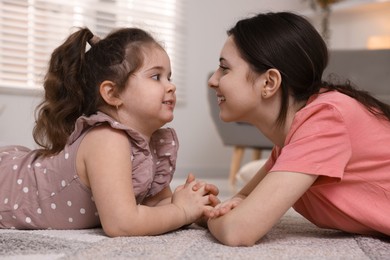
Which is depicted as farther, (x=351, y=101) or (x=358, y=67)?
(x=358, y=67)

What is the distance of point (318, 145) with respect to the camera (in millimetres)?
901

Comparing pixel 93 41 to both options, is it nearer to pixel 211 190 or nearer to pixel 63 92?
pixel 63 92

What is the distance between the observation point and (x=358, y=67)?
2.26 metres

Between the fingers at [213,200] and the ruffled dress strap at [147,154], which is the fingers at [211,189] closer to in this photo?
the fingers at [213,200]

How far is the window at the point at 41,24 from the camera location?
276cm

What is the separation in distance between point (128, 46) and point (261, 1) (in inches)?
112

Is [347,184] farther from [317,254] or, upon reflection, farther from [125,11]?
[125,11]

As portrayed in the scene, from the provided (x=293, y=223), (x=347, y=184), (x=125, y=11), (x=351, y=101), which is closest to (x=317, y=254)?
(x=347, y=184)

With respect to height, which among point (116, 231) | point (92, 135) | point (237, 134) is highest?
point (92, 135)

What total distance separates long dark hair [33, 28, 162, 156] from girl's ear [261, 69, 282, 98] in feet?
0.83

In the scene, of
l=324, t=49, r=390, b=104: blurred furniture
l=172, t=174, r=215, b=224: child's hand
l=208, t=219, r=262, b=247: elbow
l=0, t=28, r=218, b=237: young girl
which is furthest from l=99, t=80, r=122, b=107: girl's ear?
l=324, t=49, r=390, b=104: blurred furniture

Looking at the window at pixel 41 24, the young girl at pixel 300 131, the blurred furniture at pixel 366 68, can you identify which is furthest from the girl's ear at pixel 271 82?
the window at pixel 41 24

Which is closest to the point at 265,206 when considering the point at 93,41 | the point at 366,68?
the point at 93,41

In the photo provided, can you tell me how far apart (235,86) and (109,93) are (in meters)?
0.25
